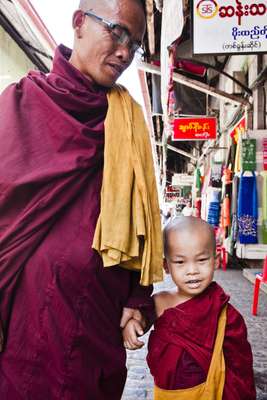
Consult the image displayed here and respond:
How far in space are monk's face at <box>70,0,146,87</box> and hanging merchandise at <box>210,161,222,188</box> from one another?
27.4 ft

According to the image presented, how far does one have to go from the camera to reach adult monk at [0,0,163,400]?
138cm

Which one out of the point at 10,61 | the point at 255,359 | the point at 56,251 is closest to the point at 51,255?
the point at 56,251

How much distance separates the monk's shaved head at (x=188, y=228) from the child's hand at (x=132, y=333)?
526 mm

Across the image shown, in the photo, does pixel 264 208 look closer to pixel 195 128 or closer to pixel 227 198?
pixel 227 198

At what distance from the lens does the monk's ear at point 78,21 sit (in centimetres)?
160

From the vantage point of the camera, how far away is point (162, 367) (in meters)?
1.93

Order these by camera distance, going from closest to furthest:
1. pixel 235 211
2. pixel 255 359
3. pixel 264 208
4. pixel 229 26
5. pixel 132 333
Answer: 1. pixel 132 333
2. pixel 255 359
3. pixel 229 26
4. pixel 264 208
5. pixel 235 211

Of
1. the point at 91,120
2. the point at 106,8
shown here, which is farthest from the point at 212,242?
the point at 106,8

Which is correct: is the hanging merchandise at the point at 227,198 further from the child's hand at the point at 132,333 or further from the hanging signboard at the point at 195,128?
the child's hand at the point at 132,333

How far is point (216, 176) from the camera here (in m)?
9.86

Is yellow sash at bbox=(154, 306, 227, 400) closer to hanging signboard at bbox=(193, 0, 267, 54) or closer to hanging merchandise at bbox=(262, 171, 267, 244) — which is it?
hanging signboard at bbox=(193, 0, 267, 54)

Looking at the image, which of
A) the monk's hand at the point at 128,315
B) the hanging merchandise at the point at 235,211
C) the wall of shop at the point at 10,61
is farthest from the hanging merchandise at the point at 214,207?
the monk's hand at the point at 128,315

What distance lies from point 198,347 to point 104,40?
1304mm

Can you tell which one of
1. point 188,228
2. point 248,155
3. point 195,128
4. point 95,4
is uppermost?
point 195,128
